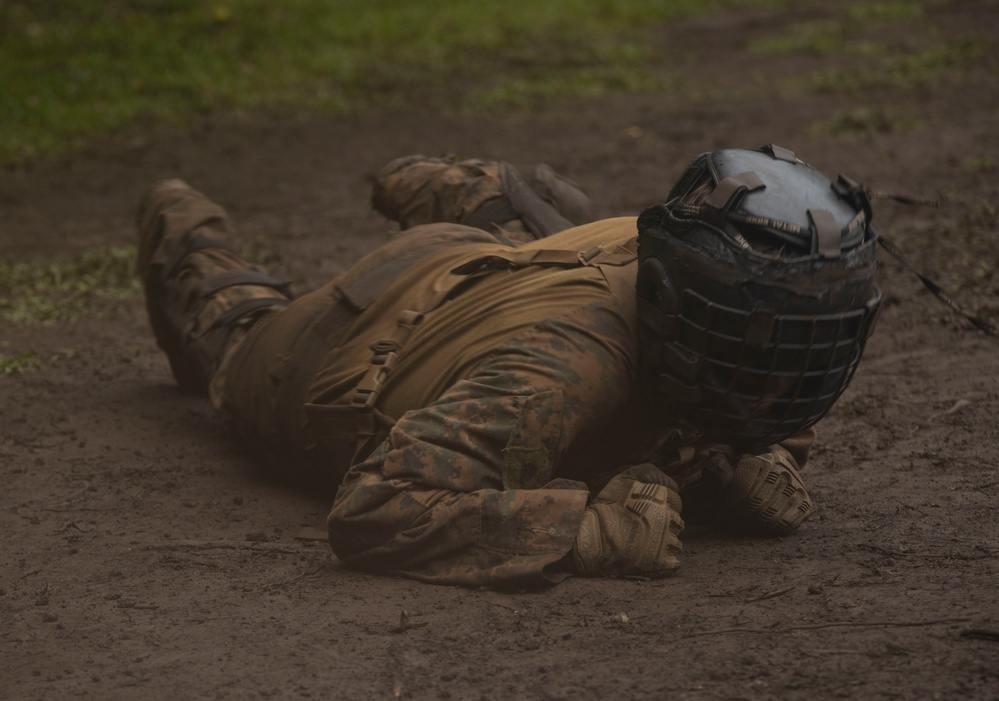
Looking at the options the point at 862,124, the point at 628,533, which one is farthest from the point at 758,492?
the point at 862,124

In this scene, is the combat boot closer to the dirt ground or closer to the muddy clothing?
the dirt ground

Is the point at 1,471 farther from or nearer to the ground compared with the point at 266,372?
nearer to the ground

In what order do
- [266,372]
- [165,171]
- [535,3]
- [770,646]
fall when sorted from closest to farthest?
[770,646], [266,372], [165,171], [535,3]

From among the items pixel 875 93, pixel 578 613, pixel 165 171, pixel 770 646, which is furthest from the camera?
pixel 875 93

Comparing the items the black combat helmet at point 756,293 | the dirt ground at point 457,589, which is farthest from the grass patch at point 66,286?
the black combat helmet at point 756,293

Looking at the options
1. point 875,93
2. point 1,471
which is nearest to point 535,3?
point 875,93

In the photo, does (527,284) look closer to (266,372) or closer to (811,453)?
(266,372)

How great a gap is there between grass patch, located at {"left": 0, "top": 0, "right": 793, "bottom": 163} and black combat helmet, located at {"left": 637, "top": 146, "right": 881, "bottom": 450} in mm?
6636

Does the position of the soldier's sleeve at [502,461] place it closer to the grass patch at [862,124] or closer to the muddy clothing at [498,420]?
the muddy clothing at [498,420]

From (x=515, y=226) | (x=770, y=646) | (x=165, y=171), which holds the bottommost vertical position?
(x=165, y=171)

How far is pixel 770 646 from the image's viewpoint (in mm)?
2701

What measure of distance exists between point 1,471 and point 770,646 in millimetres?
2530

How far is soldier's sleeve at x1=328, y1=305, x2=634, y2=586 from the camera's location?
9.75 feet

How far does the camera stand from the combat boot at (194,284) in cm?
450
